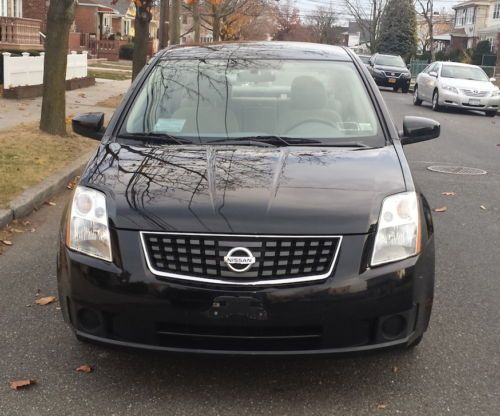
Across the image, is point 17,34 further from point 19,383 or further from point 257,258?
point 257,258

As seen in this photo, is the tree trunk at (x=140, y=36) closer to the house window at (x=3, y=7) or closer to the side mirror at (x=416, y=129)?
the side mirror at (x=416, y=129)

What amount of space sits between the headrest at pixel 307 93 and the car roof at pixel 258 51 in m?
0.25

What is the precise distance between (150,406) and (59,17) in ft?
27.3

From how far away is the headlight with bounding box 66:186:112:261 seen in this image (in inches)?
123

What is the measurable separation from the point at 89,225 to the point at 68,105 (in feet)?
41.3

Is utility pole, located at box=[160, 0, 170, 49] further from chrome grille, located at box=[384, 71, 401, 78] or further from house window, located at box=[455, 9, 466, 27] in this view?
house window, located at box=[455, 9, 466, 27]

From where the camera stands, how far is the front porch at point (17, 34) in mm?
28172

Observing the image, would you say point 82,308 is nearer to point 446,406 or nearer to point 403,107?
point 446,406

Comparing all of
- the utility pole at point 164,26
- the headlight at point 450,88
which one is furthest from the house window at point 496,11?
the utility pole at point 164,26

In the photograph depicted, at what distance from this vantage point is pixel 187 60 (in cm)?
477

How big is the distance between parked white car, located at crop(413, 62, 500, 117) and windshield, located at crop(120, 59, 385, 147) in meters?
16.4

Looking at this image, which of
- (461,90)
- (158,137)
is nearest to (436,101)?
(461,90)

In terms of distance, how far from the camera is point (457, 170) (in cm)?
997

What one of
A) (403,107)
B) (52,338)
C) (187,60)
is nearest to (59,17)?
(187,60)
